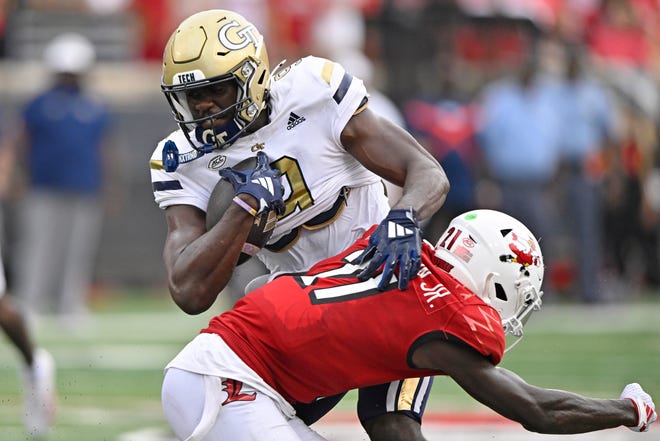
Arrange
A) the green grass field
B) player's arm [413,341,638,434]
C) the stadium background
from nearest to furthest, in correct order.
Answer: player's arm [413,341,638,434], the green grass field, the stadium background

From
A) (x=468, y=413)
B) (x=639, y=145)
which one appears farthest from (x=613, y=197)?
(x=468, y=413)

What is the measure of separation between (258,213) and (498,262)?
77 cm

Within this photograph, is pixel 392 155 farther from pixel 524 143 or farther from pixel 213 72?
pixel 524 143

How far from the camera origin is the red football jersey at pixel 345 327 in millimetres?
Answer: 4074

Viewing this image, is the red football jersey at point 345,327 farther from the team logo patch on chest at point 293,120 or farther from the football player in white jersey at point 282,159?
the team logo patch on chest at point 293,120

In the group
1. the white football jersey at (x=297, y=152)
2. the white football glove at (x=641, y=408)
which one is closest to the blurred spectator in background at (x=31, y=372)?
the white football jersey at (x=297, y=152)

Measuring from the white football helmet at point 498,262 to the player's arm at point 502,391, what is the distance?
316mm

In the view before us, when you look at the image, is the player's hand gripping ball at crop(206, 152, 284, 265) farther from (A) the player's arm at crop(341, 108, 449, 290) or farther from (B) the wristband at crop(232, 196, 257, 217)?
(A) the player's arm at crop(341, 108, 449, 290)

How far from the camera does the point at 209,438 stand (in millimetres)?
4180

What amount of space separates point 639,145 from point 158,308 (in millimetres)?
5144

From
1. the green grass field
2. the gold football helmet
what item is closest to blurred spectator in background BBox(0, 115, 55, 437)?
the green grass field

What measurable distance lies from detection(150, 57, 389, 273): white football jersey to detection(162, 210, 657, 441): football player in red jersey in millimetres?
404

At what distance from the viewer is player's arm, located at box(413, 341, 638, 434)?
13.3 feet

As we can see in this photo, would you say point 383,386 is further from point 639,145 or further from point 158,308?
point 639,145
